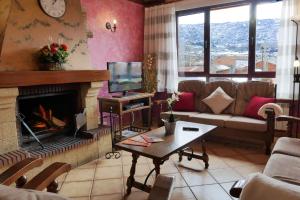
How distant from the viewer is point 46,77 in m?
2.72

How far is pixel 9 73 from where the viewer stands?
7.84ft

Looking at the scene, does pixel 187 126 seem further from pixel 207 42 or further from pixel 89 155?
pixel 207 42

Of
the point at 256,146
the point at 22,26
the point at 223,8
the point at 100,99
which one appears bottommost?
the point at 256,146

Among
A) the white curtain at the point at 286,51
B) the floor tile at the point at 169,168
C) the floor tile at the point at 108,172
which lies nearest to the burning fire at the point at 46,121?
the floor tile at the point at 108,172

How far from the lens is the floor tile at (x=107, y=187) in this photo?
2.39 meters

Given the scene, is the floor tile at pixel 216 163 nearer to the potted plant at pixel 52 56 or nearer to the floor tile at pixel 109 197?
the floor tile at pixel 109 197

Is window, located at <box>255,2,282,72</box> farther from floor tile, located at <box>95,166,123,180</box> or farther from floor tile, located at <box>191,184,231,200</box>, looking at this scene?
floor tile, located at <box>95,166,123,180</box>

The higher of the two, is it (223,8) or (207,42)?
(223,8)

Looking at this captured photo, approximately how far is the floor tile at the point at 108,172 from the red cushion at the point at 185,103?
67.0 inches

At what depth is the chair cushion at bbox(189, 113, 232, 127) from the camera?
3.60 m

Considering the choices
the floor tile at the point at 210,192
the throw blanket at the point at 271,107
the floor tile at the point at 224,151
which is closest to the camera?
the floor tile at the point at 210,192

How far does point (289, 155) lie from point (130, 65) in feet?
8.81

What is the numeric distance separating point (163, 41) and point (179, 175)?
2.93 m

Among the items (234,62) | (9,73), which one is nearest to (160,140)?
(9,73)
